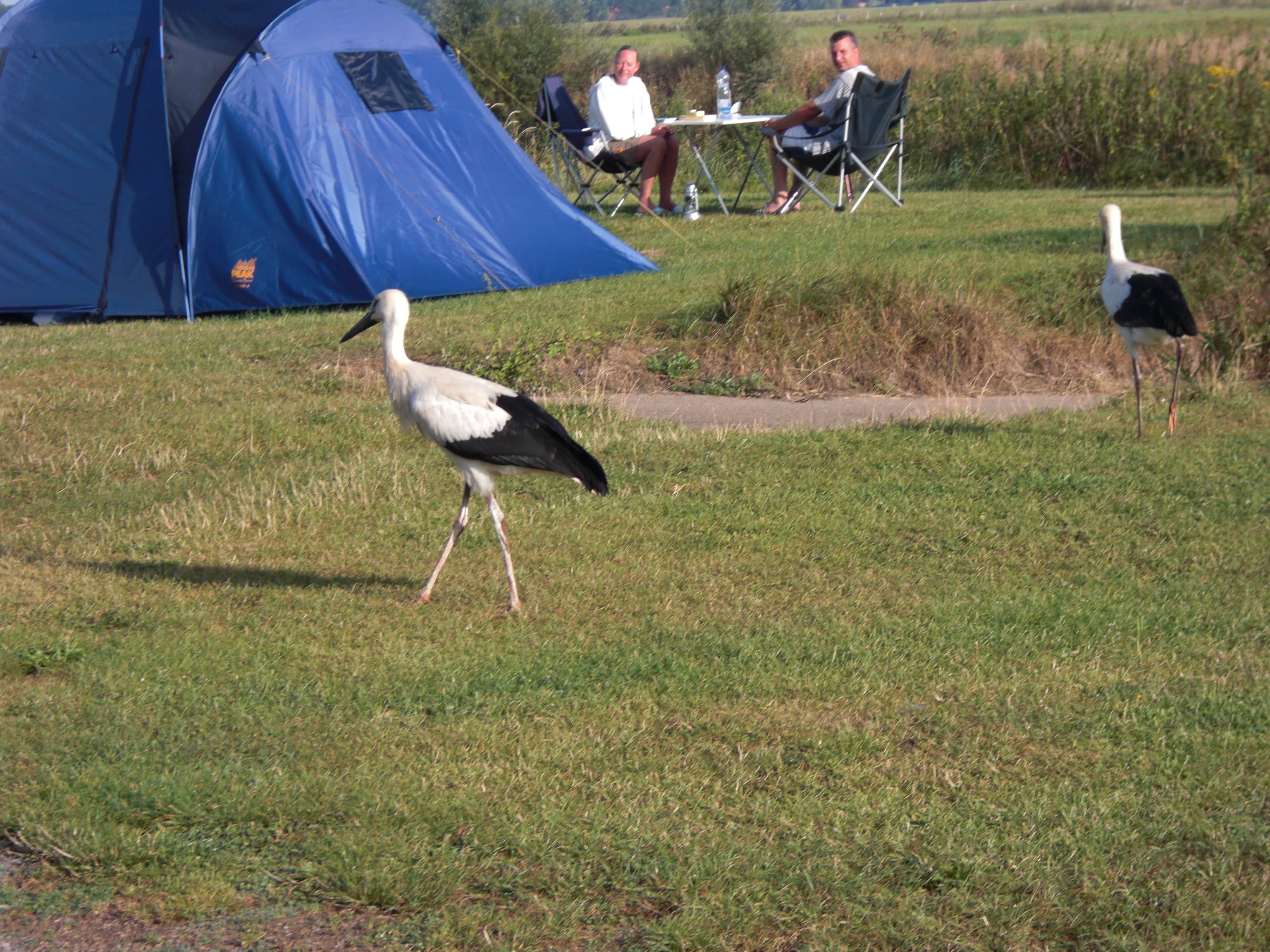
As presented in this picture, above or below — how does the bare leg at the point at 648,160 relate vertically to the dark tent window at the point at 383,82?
below

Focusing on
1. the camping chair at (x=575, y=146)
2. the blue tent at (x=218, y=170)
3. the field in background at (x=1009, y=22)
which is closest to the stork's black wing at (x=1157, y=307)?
the blue tent at (x=218, y=170)

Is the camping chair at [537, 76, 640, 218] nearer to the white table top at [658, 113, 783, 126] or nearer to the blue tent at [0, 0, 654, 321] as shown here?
the white table top at [658, 113, 783, 126]

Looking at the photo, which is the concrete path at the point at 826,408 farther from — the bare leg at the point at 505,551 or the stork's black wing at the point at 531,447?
the bare leg at the point at 505,551

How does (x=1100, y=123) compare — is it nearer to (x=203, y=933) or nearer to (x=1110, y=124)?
(x=1110, y=124)

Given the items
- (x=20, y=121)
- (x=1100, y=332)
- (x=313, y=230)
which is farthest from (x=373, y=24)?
(x=1100, y=332)

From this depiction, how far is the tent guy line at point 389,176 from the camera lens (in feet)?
35.9

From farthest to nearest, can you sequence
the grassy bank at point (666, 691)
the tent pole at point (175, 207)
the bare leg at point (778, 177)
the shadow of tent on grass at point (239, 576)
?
1. the bare leg at point (778, 177)
2. the tent pole at point (175, 207)
3. the shadow of tent on grass at point (239, 576)
4. the grassy bank at point (666, 691)

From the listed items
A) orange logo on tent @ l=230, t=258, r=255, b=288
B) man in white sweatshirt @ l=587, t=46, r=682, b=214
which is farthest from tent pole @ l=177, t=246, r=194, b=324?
man in white sweatshirt @ l=587, t=46, r=682, b=214

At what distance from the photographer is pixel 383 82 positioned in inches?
450

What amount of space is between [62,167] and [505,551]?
785cm

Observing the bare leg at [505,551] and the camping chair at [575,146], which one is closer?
the bare leg at [505,551]

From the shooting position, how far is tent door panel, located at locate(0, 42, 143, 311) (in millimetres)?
11008

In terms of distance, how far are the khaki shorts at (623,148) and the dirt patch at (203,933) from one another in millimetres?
12161

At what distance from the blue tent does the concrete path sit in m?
3.15
